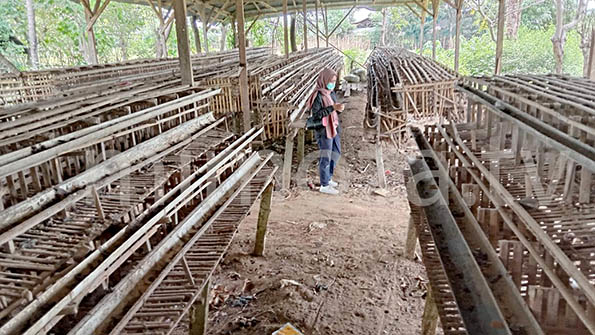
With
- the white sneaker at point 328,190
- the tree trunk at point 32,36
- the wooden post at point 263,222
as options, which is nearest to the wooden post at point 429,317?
the wooden post at point 263,222

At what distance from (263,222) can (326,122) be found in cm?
264

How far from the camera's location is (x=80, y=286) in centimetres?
181

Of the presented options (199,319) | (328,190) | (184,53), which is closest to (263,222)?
(184,53)

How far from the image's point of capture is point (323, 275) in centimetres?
448

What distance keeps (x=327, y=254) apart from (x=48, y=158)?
3.41 m

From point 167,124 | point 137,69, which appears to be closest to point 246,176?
point 167,124

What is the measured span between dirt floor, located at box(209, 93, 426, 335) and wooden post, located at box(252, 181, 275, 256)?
0.13 meters

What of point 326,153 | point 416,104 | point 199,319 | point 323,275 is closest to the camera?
point 199,319

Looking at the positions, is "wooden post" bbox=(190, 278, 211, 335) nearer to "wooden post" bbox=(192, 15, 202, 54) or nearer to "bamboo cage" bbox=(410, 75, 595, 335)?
"bamboo cage" bbox=(410, 75, 595, 335)

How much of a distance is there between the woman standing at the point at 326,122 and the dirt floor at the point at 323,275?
17.1 inches

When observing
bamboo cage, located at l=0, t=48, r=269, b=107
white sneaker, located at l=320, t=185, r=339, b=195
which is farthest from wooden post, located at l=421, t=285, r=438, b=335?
bamboo cage, located at l=0, t=48, r=269, b=107

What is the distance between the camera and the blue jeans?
7.18 meters

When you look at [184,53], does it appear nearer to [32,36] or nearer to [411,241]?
[411,241]

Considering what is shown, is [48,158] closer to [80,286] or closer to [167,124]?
[80,286]
